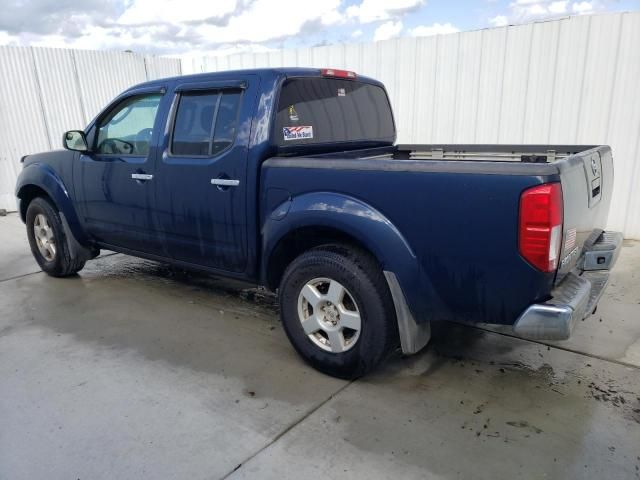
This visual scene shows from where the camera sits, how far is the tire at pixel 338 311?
9.89ft

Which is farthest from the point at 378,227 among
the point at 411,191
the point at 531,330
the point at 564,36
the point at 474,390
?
the point at 564,36

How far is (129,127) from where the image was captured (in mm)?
4477

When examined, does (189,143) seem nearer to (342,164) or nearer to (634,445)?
(342,164)

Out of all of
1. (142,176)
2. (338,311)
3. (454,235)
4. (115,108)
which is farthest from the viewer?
(115,108)

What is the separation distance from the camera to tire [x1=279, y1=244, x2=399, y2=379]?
3016 millimetres

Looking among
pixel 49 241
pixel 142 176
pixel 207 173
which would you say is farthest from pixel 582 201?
pixel 49 241

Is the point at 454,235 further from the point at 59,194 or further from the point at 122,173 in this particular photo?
the point at 59,194

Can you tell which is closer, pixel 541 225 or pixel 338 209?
pixel 541 225

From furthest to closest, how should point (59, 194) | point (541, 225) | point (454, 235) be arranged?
point (59, 194), point (454, 235), point (541, 225)

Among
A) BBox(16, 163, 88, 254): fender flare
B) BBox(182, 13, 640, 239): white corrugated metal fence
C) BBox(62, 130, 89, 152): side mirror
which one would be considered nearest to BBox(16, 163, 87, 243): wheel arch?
BBox(16, 163, 88, 254): fender flare

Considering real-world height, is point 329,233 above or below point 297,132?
below

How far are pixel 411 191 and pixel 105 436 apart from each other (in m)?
2.10

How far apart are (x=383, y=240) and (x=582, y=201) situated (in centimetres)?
111

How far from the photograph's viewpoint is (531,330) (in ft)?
8.38
